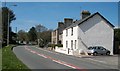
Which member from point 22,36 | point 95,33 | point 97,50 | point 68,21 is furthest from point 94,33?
point 22,36

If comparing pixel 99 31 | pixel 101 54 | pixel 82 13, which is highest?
pixel 82 13

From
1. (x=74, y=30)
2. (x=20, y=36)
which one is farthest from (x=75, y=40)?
(x=20, y=36)

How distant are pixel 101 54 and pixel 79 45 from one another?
4.61 m

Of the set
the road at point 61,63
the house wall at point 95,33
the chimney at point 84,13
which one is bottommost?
the road at point 61,63

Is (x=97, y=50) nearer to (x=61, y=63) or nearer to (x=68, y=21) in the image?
(x=61, y=63)

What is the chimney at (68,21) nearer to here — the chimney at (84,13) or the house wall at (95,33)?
the chimney at (84,13)

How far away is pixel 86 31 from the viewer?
174ft

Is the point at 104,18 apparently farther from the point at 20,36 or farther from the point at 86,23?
the point at 20,36

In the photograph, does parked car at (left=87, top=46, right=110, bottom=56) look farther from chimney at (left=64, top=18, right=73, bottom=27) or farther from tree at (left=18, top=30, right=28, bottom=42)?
tree at (left=18, top=30, right=28, bottom=42)

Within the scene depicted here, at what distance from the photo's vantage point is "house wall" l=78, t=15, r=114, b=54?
52.1 m

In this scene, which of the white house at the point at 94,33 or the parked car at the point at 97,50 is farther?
the white house at the point at 94,33

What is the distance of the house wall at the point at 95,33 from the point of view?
5206cm

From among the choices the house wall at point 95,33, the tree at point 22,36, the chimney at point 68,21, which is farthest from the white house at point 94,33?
the tree at point 22,36

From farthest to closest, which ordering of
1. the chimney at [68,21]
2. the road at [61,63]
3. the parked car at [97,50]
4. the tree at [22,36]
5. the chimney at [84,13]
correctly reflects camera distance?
1. the tree at [22,36]
2. the chimney at [68,21]
3. the chimney at [84,13]
4. the parked car at [97,50]
5. the road at [61,63]
